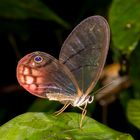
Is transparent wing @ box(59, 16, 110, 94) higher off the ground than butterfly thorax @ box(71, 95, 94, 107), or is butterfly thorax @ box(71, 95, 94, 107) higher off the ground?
transparent wing @ box(59, 16, 110, 94)

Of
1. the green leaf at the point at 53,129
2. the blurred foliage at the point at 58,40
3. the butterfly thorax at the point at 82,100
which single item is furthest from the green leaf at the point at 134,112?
the green leaf at the point at 53,129

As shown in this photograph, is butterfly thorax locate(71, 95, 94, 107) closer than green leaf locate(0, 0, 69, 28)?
Yes

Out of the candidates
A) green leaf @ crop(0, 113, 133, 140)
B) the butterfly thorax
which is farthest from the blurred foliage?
green leaf @ crop(0, 113, 133, 140)

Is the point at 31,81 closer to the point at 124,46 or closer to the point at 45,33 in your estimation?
the point at 124,46

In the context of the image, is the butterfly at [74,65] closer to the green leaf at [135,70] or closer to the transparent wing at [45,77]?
the transparent wing at [45,77]

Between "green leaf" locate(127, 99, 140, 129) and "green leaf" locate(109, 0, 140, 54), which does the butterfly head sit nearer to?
"green leaf" locate(127, 99, 140, 129)
